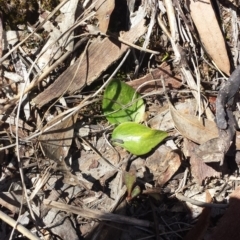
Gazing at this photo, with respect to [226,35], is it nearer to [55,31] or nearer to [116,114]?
[116,114]

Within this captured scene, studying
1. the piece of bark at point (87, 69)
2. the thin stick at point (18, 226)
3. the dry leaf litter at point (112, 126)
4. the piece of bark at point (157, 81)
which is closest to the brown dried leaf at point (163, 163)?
the dry leaf litter at point (112, 126)

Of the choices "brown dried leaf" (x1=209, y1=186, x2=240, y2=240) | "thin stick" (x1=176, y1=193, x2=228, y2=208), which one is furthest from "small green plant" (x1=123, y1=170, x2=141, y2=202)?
"brown dried leaf" (x1=209, y1=186, x2=240, y2=240)

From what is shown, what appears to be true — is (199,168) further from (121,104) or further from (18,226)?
(18,226)

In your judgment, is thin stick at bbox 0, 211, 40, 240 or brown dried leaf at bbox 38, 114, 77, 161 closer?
thin stick at bbox 0, 211, 40, 240

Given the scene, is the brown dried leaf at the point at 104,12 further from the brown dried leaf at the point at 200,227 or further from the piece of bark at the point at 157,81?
the brown dried leaf at the point at 200,227

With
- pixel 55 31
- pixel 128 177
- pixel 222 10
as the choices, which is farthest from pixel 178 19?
pixel 128 177

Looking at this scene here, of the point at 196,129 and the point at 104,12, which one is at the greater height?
the point at 104,12

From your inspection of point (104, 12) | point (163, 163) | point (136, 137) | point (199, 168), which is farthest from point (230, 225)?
point (104, 12)

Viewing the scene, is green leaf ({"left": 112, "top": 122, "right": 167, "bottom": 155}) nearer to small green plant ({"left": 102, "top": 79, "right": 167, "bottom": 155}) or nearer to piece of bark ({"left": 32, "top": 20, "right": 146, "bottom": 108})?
small green plant ({"left": 102, "top": 79, "right": 167, "bottom": 155})
